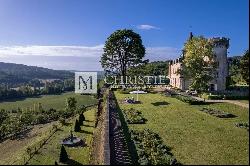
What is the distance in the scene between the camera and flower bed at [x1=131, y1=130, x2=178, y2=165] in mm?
27000

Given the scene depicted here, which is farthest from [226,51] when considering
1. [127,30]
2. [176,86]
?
[127,30]

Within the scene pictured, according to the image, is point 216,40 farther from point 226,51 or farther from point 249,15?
point 249,15

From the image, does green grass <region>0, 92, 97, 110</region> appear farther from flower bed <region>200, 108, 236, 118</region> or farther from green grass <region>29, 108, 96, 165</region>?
green grass <region>29, 108, 96, 165</region>

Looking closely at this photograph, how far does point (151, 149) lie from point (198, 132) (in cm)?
866

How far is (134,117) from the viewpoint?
47.0 meters

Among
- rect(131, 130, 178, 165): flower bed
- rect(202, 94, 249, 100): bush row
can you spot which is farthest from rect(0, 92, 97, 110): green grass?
rect(131, 130, 178, 165): flower bed

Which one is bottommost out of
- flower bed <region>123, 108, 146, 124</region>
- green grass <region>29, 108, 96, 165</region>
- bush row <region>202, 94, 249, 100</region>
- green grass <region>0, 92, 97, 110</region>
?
green grass <region>0, 92, 97, 110</region>

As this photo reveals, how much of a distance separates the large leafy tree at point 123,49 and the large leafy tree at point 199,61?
20787 mm

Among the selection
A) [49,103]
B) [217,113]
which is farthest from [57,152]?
[49,103]

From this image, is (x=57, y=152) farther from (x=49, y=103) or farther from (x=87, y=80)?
(x=49, y=103)

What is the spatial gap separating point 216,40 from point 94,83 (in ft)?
115

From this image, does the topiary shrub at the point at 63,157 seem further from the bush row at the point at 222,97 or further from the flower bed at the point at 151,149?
the bush row at the point at 222,97

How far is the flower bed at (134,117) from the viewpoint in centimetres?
4469

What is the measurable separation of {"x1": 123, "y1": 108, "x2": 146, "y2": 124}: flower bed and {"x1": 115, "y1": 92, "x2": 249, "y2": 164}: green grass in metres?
0.88
